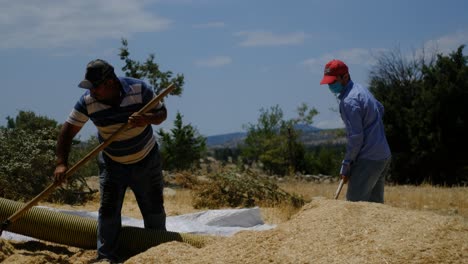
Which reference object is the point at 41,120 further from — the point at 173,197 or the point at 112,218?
the point at 112,218

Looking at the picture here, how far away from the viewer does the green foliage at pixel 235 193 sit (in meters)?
8.87

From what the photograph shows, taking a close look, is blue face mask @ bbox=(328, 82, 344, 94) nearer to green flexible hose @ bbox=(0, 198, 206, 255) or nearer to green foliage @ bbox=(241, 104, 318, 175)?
green flexible hose @ bbox=(0, 198, 206, 255)

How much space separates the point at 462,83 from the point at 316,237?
18807 mm

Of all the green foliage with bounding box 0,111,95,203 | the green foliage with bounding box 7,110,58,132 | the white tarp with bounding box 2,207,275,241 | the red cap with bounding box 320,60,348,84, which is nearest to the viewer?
the red cap with bounding box 320,60,348,84

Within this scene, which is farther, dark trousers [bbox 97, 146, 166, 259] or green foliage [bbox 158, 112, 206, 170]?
green foliage [bbox 158, 112, 206, 170]

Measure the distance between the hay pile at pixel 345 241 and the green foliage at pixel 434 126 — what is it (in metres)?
16.0

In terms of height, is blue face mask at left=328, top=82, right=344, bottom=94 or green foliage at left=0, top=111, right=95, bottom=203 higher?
blue face mask at left=328, top=82, right=344, bottom=94

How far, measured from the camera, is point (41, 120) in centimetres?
1222

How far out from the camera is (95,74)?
4.64 meters

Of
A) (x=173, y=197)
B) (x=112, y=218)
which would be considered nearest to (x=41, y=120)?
(x=173, y=197)

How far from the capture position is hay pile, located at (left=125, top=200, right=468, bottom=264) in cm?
342

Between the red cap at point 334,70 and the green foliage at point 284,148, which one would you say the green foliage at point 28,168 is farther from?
the green foliage at point 284,148

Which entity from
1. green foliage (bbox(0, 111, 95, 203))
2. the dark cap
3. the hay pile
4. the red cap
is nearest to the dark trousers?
the dark cap

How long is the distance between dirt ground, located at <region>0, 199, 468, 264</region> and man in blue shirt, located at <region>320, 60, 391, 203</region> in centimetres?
95
